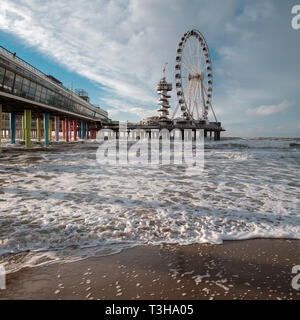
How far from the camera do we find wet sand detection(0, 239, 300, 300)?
2.11m

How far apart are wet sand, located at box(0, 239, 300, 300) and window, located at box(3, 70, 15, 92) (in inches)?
857

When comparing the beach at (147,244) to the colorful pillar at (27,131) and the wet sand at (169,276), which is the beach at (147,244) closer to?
the wet sand at (169,276)

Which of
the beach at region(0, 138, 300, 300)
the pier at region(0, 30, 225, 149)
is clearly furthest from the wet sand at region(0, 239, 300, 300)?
the pier at region(0, 30, 225, 149)

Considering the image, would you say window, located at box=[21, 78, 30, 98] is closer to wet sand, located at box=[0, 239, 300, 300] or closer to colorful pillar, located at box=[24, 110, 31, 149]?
colorful pillar, located at box=[24, 110, 31, 149]

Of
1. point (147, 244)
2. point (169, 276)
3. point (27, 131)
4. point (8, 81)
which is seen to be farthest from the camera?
point (27, 131)

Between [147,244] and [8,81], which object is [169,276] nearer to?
[147,244]

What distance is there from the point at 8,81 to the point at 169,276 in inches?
912

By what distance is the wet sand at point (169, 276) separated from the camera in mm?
2107

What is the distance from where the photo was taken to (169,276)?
2387 millimetres

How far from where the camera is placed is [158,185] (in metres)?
7.36

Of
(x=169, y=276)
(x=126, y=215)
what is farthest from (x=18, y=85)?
(x=169, y=276)

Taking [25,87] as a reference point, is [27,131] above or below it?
below

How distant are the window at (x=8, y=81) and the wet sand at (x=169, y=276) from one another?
2177cm
